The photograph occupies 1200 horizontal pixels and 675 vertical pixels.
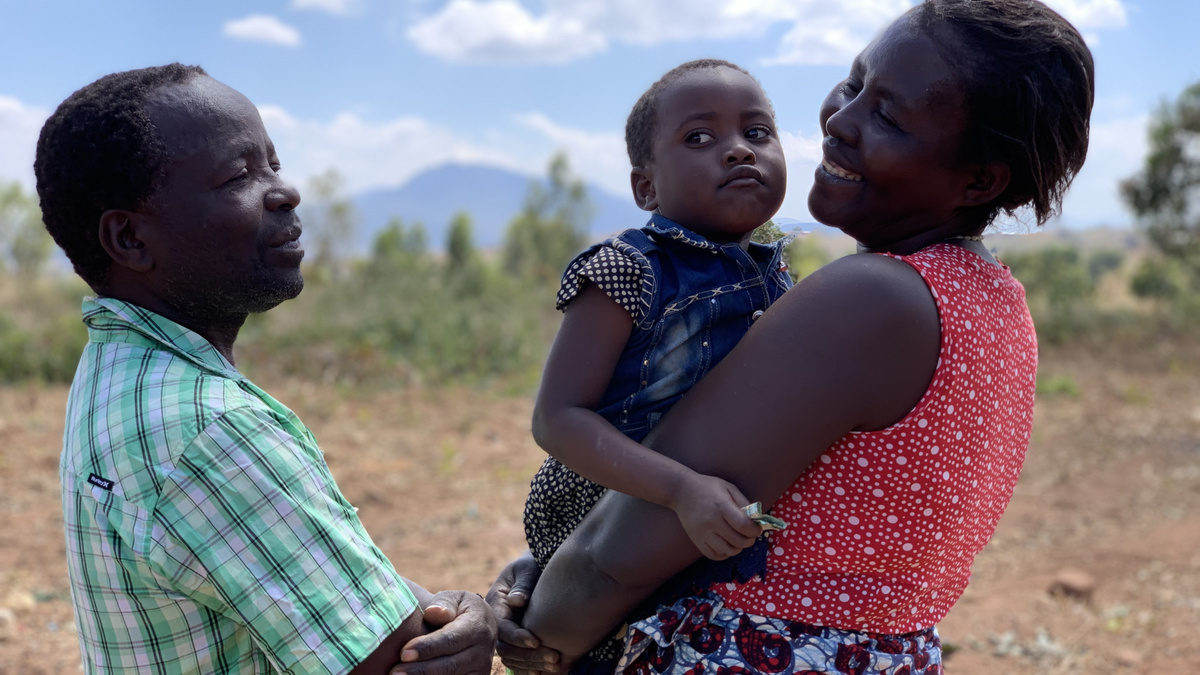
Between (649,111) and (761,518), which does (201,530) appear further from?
(649,111)

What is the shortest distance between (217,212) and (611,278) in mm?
691

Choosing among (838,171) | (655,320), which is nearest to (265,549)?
(655,320)

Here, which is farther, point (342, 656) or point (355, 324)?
point (355, 324)

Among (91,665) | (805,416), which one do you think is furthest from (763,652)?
(91,665)

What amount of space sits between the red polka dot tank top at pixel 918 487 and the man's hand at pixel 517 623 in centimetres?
43

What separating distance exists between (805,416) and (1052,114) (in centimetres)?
64

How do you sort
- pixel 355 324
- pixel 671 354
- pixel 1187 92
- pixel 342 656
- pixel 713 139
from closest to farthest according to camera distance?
1. pixel 342 656
2. pixel 671 354
3. pixel 713 139
4. pixel 355 324
5. pixel 1187 92

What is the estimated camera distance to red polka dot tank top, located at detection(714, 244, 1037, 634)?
153 cm

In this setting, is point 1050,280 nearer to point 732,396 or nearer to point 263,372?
Result: point 263,372

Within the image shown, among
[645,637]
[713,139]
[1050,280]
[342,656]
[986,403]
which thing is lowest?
[1050,280]

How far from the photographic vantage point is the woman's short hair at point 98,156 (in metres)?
1.54

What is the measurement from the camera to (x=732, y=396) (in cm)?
156

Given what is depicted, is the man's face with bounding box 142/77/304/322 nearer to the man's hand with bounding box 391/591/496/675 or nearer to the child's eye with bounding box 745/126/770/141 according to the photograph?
the man's hand with bounding box 391/591/496/675

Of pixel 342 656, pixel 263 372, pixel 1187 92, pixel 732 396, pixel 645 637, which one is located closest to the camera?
pixel 342 656
